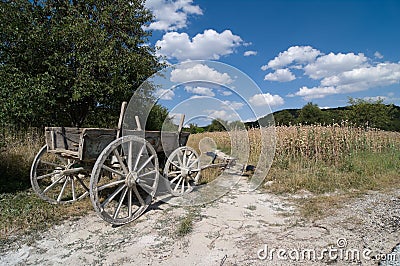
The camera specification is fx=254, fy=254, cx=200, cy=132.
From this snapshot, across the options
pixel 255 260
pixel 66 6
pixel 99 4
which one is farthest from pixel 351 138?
pixel 66 6

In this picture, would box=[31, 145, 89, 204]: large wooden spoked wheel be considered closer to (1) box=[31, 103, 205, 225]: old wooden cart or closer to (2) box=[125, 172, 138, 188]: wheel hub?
(1) box=[31, 103, 205, 225]: old wooden cart

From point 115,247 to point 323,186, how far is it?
4040 mm

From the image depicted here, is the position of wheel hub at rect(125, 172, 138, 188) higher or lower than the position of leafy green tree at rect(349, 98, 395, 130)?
lower

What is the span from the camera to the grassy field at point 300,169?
3615 mm

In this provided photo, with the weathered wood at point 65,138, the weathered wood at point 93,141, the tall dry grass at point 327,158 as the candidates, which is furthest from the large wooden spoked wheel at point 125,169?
the tall dry grass at point 327,158

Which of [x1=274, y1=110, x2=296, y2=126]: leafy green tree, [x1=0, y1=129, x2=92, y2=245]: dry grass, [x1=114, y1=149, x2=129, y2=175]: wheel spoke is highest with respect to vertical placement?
[x1=274, y1=110, x2=296, y2=126]: leafy green tree

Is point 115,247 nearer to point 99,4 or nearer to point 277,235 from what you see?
point 277,235

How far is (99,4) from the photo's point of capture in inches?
387

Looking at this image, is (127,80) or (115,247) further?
(127,80)

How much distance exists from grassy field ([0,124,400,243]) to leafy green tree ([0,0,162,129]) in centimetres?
130

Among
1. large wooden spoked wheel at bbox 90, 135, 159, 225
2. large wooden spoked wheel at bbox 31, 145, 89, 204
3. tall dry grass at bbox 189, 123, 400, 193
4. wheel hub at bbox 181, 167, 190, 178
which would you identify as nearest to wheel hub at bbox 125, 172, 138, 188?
large wooden spoked wheel at bbox 90, 135, 159, 225

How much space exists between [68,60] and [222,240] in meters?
8.06

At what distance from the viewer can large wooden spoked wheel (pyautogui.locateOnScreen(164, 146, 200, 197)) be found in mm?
4474

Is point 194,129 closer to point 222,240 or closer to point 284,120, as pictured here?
point 222,240
